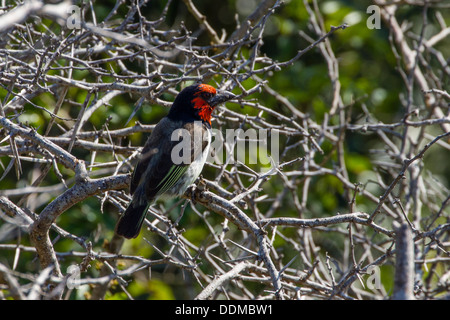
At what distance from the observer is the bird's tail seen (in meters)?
3.99

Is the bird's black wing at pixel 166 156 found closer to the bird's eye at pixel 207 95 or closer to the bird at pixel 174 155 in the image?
the bird at pixel 174 155

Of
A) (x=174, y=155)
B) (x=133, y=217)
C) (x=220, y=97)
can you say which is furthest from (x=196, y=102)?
(x=133, y=217)

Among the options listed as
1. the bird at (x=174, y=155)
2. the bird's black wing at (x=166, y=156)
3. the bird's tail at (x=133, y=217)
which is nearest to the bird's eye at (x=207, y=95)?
the bird at (x=174, y=155)

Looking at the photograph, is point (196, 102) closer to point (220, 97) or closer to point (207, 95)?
point (207, 95)

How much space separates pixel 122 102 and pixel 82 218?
3.96 feet

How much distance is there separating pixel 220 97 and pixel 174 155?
560 mm

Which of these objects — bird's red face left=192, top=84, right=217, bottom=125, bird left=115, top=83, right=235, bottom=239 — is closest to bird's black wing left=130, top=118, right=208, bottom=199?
bird left=115, top=83, right=235, bottom=239

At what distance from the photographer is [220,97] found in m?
4.30

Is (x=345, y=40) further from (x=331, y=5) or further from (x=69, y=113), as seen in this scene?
(x=69, y=113)

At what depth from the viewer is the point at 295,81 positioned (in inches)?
242

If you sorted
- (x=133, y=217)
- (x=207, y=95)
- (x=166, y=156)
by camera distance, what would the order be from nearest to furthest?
(x=133, y=217), (x=166, y=156), (x=207, y=95)

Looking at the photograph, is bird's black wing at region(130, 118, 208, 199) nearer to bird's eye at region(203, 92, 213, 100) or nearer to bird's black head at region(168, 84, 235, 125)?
bird's black head at region(168, 84, 235, 125)

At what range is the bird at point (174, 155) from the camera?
400 centimetres
